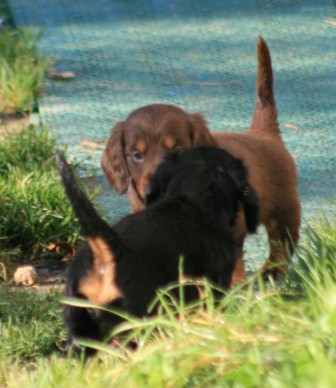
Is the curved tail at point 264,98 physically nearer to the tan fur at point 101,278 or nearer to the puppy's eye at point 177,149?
the puppy's eye at point 177,149

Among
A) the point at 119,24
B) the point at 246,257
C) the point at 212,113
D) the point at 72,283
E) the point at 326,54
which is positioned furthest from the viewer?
the point at 119,24

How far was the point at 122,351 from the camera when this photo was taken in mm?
3537

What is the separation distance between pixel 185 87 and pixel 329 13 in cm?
183

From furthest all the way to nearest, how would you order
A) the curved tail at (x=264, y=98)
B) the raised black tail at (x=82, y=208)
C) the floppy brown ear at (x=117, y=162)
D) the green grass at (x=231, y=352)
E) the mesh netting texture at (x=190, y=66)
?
the mesh netting texture at (x=190, y=66) → the curved tail at (x=264, y=98) → the floppy brown ear at (x=117, y=162) → the raised black tail at (x=82, y=208) → the green grass at (x=231, y=352)

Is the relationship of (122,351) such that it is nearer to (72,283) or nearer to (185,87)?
(72,283)

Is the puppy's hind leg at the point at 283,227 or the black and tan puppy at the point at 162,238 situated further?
the puppy's hind leg at the point at 283,227

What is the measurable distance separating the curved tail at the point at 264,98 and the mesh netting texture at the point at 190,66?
20.6 inches

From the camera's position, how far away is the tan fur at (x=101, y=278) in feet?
12.7

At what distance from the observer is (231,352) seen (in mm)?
2928

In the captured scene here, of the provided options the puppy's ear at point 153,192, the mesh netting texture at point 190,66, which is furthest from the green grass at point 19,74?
the puppy's ear at point 153,192

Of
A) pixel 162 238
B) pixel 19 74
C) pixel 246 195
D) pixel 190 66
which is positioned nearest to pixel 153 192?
pixel 246 195

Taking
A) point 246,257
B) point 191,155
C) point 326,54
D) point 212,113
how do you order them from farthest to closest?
1. point 326,54
2. point 212,113
3. point 246,257
4. point 191,155

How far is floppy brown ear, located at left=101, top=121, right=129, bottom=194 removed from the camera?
5758 mm

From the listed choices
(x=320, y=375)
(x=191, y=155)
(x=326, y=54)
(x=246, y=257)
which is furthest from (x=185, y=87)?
(x=320, y=375)
